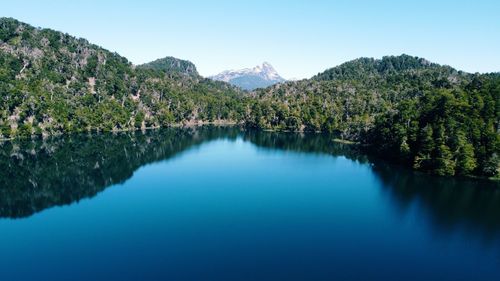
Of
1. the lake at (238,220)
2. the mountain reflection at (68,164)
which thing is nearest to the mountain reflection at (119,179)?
the mountain reflection at (68,164)

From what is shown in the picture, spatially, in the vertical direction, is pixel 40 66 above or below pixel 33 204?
above

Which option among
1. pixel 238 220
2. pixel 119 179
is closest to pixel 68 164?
pixel 119 179

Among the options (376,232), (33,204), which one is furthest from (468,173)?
(33,204)

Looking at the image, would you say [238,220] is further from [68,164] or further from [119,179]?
[68,164]

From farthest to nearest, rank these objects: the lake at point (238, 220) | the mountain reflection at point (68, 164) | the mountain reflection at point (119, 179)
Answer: the mountain reflection at point (68, 164)
the mountain reflection at point (119, 179)
the lake at point (238, 220)

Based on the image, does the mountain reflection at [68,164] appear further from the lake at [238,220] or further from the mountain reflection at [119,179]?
the lake at [238,220]

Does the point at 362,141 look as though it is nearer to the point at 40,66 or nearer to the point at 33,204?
the point at 33,204

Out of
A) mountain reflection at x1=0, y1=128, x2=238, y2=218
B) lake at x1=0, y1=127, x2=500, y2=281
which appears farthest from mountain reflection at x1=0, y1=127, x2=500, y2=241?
lake at x1=0, y1=127, x2=500, y2=281
